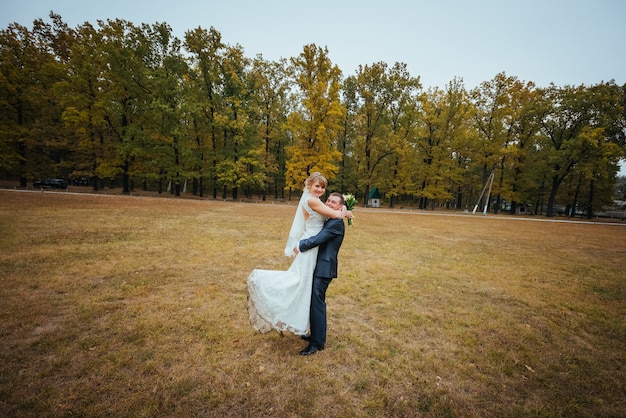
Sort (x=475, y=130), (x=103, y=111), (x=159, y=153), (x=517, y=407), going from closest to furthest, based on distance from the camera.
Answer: (x=517, y=407) < (x=103, y=111) < (x=159, y=153) < (x=475, y=130)

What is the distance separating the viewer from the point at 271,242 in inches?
405

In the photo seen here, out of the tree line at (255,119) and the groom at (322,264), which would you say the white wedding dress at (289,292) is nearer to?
the groom at (322,264)

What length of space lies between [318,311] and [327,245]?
958mm

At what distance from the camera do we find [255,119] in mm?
32875

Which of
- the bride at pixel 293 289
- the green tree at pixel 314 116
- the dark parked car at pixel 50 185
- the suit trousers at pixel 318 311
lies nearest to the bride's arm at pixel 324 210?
the bride at pixel 293 289

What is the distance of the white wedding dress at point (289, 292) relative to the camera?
351 cm

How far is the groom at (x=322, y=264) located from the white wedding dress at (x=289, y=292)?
0.10 m

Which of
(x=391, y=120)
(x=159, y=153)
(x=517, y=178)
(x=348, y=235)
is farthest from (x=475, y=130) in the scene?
(x=159, y=153)

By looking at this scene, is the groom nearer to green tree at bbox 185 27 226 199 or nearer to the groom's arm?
the groom's arm

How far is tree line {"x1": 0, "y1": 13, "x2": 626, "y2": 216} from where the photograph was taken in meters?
25.0

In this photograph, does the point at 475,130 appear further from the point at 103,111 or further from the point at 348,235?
the point at 103,111

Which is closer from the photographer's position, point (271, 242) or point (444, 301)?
point (444, 301)

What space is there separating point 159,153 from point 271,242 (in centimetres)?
2289

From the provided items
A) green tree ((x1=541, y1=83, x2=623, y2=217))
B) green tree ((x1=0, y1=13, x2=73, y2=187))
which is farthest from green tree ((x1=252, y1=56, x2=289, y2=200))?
green tree ((x1=541, y1=83, x2=623, y2=217))
